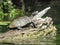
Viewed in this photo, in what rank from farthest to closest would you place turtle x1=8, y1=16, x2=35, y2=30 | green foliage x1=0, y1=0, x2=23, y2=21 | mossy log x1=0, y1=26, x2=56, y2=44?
green foliage x1=0, y1=0, x2=23, y2=21 → turtle x1=8, y1=16, x2=35, y2=30 → mossy log x1=0, y1=26, x2=56, y2=44

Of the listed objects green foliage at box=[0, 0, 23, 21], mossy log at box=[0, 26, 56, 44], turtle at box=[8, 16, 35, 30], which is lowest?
mossy log at box=[0, 26, 56, 44]

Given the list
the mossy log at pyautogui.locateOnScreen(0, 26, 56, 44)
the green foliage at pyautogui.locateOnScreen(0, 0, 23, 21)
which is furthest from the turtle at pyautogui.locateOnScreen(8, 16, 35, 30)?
the green foliage at pyautogui.locateOnScreen(0, 0, 23, 21)

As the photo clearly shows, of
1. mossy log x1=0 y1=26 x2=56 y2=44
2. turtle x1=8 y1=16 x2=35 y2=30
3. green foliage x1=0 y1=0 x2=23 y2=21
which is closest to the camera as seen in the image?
mossy log x1=0 y1=26 x2=56 y2=44

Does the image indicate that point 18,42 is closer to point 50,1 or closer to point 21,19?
point 21,19

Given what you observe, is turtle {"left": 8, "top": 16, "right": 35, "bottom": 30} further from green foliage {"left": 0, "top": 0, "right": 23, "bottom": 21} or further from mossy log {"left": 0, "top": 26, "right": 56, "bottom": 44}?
green foliage {"left": 0, "top": 0, "right": 23, "bottom": 21}

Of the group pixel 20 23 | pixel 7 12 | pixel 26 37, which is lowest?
pixel 26 37

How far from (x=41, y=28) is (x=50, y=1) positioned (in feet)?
69.6

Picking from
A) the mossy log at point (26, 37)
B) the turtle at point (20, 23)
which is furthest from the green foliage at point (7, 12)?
the mossy log at point (26, 37)

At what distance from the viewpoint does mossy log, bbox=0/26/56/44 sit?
1320 cm

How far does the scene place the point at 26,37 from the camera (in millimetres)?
13484

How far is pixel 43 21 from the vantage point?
14.2 meters

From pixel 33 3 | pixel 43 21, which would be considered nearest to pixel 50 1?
pixel 33 3

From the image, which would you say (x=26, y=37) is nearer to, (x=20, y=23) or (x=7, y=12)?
(x=20, y=23)

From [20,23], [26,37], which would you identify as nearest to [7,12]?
[20,23]
